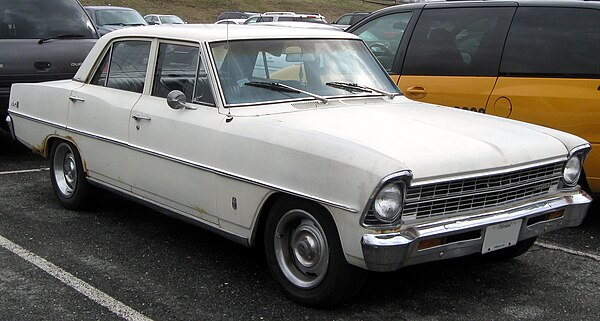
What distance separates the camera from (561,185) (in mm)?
4566

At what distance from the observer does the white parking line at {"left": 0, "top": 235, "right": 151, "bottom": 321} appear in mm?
4156

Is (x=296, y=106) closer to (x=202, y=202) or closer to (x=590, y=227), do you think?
(x=202, y=202)

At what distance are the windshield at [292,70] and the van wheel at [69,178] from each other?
5.98ft

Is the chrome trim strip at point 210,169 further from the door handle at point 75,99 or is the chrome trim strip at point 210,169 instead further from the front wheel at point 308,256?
the door handle at point 75,99

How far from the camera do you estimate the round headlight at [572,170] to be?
4547mm

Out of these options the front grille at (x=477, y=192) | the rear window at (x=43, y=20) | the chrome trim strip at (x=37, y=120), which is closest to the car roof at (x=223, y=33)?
the chrome trim strip at (x=37, y=120)

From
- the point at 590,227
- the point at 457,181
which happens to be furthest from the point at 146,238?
the point at 590,227

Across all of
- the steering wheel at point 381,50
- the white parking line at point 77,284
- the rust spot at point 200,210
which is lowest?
the white parking line at point 77,284

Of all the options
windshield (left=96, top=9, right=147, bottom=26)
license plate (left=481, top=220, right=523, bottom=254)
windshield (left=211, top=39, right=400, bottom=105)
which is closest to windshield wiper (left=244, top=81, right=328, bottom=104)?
windshield (left=211, top=39, right=400, bottom=105)

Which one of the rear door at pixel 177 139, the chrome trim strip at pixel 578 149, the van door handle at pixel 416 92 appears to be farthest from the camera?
the van door handle at pixel 416 92

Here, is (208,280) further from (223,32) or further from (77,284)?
(223,32)

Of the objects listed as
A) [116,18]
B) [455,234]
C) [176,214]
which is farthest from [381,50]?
[116,18]

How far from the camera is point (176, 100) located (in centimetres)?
481

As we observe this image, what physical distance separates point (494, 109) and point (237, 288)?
2729mm
